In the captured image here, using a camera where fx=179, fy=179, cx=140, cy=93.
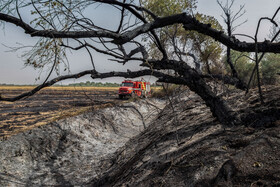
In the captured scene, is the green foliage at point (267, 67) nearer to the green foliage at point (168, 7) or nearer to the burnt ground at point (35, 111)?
the green foliage at point (168, 7)

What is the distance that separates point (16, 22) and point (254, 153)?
373 cm

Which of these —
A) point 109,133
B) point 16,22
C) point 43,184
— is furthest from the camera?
point 109,133

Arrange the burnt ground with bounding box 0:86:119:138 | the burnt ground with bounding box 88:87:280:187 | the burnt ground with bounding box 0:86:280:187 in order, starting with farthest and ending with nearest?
1. the burnt ground with bounding box 0:86:119:138
2. the burnt ground with bounding box 0:86:280:187
3. the burnt ground with bounding box 88:87:280:187

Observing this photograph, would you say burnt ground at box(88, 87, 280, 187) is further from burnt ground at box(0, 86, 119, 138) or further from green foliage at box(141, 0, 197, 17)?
green foliage at box(141, 0, 197, 17)

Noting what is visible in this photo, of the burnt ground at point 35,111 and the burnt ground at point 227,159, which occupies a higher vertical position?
the burnt ground at point 227,159

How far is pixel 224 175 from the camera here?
2.12 metres

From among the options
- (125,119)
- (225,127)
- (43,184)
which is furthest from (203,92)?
(125,119)

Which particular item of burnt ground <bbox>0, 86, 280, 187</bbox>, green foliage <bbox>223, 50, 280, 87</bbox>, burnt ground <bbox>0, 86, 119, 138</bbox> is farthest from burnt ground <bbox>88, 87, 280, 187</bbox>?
green foliage <bbox>223, 50, 280, 87</bbox>

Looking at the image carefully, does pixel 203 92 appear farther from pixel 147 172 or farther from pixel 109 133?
pixel 109 133

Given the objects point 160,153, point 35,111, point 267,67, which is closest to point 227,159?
point 160,153

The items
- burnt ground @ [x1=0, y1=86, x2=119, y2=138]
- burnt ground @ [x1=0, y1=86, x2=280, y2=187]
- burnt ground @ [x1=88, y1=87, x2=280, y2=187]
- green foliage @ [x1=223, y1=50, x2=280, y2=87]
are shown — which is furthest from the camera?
green foliage @ [x1=223, y1=50, x2=280, y2=87]

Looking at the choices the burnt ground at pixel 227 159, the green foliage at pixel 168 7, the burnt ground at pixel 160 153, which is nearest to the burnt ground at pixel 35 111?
the burnt ground at pixel 160 153

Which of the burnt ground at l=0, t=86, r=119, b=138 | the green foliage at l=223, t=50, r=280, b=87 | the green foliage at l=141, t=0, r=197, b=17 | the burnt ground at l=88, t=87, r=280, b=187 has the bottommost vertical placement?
the burnt ground at l=0, t=86, r=119, b=138

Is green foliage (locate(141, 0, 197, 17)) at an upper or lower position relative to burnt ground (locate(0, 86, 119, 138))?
upper
